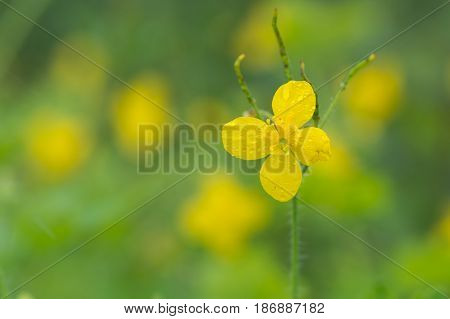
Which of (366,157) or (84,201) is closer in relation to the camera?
(84,201)

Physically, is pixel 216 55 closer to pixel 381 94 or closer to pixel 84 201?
pixel 381 94

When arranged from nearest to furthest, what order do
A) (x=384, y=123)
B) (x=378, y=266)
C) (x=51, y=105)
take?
(x=378, y=266)
(x=384, y=123)
(x=51, y=105)

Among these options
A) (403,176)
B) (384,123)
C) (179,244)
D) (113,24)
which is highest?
(113,24)

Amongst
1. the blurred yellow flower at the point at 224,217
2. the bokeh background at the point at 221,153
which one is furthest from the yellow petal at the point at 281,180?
the blurred yellow flower at the point at 224,217

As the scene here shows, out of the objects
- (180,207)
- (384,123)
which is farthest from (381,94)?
(180,207)

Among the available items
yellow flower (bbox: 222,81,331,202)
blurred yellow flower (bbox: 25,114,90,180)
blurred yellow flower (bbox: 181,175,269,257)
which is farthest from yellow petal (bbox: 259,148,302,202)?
blurred yellow flower (bbox: 25,114,90,180)

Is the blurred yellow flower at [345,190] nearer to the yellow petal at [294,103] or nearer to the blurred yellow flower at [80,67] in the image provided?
the yellow petal at [294,103]
